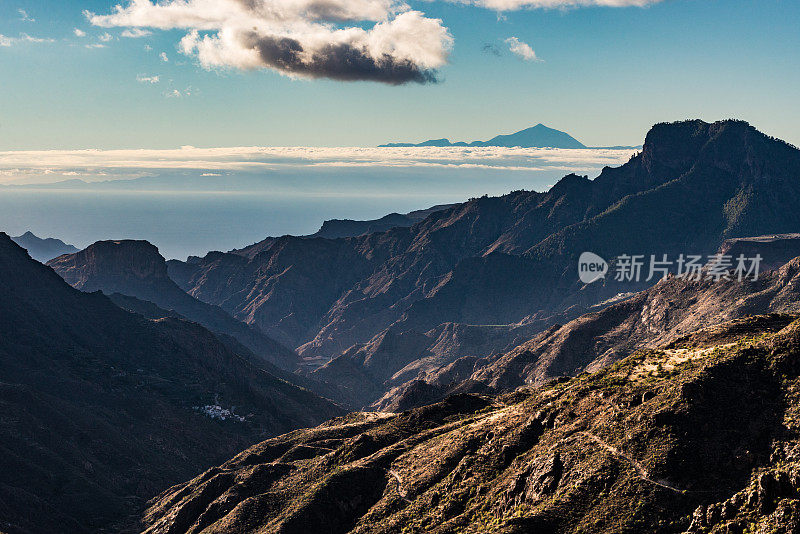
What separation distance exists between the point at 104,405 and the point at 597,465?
11447cm

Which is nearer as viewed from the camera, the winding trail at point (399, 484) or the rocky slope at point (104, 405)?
the winding trail at point (399, 484)

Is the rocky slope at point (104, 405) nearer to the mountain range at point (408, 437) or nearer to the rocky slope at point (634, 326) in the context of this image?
the mountain range at point (408, 437)

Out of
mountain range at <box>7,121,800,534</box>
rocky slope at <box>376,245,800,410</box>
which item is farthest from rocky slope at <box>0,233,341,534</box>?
rocky slope at <box>376,245,800,410</box>

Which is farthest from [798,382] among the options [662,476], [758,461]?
[662,476]

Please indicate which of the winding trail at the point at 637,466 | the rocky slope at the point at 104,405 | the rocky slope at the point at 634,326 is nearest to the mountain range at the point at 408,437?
the winding trail at the point at 637,466

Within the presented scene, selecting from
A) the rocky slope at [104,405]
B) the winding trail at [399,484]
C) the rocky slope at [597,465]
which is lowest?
the rocky slope at [104,405]

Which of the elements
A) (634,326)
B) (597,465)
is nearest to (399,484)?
(597,465)

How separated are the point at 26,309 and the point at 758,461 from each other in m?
156

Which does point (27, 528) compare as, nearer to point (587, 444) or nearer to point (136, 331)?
point (587, 444)

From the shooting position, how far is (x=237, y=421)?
151500 millimetres

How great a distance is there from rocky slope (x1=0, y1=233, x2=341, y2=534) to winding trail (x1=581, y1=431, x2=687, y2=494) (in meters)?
71.5

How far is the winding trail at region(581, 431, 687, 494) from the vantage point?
4453 cm

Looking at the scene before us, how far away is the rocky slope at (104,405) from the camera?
98.3 meters

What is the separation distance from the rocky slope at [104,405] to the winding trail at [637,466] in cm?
7147
